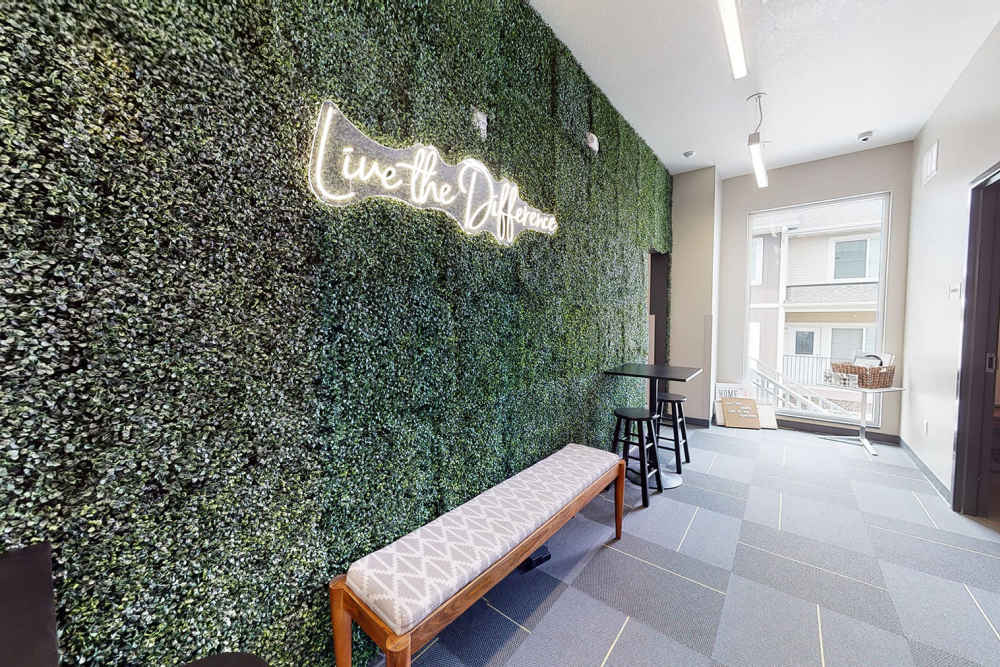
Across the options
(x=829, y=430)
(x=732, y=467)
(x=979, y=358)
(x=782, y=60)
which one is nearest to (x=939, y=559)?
(x=732, y=467)

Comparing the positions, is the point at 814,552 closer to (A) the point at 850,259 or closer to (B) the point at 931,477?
(B) the point at 931,477

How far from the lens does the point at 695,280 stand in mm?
4719

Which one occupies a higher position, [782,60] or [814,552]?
[782,60]

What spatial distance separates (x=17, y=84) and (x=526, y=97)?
2.16 meters

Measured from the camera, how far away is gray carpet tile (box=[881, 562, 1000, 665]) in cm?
154

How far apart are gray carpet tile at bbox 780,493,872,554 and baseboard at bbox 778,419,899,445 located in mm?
2235

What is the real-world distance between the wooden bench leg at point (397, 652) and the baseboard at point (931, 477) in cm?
401

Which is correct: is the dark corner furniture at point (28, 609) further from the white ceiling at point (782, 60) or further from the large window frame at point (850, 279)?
the large window frame at point (850, 279)

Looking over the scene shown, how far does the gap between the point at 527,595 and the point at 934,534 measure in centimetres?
281

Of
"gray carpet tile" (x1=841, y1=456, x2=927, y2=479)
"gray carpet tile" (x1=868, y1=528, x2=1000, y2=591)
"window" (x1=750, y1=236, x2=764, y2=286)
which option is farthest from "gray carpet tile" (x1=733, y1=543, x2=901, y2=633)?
"window" (x1=750, y1=236, x2=764, y2=286)

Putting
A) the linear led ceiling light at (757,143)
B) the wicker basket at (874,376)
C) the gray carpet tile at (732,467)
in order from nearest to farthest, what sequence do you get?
the linear led ceiling light at (757,143) → the gray carpet tile at (732,467) → the wicker basket at (874,376)

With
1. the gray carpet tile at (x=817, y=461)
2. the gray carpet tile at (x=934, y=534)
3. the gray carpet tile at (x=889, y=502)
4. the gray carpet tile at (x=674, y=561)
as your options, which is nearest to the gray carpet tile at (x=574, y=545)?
the gray carpet tile at (x=674, y=561)

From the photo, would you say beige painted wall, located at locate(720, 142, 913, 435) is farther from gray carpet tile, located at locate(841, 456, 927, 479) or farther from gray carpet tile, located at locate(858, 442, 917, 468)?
gray carpet tile, located at locate(841, 456, 927, 479)

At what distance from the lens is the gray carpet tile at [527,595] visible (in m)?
1.72
